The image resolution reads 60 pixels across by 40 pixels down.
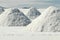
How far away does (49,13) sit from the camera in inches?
449

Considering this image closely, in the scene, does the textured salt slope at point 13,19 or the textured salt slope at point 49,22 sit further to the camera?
the textured salt slope at point 13,19

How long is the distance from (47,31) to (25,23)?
3.43 meters

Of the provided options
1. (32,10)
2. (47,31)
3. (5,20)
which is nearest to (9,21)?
(5,20)

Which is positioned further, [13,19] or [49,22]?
[13,19]

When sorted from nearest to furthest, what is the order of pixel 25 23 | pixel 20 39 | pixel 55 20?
pixel 20 39, pixel 55 20, pixel 25 23

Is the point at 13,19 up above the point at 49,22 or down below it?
below

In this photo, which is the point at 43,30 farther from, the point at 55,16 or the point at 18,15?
the point at 18,15

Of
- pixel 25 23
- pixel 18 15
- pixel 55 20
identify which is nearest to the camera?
pixel 55 20

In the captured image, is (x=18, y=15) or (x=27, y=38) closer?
(x=27, y=38)

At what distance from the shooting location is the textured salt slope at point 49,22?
34.2 ft

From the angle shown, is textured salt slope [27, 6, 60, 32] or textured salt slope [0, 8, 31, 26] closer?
textured salt slope [27, 6, 60, 32]

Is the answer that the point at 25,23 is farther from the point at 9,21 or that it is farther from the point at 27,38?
the point at 27,38

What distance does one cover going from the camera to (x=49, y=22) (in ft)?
35.6

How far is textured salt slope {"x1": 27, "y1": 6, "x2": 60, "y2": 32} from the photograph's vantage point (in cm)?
1041
